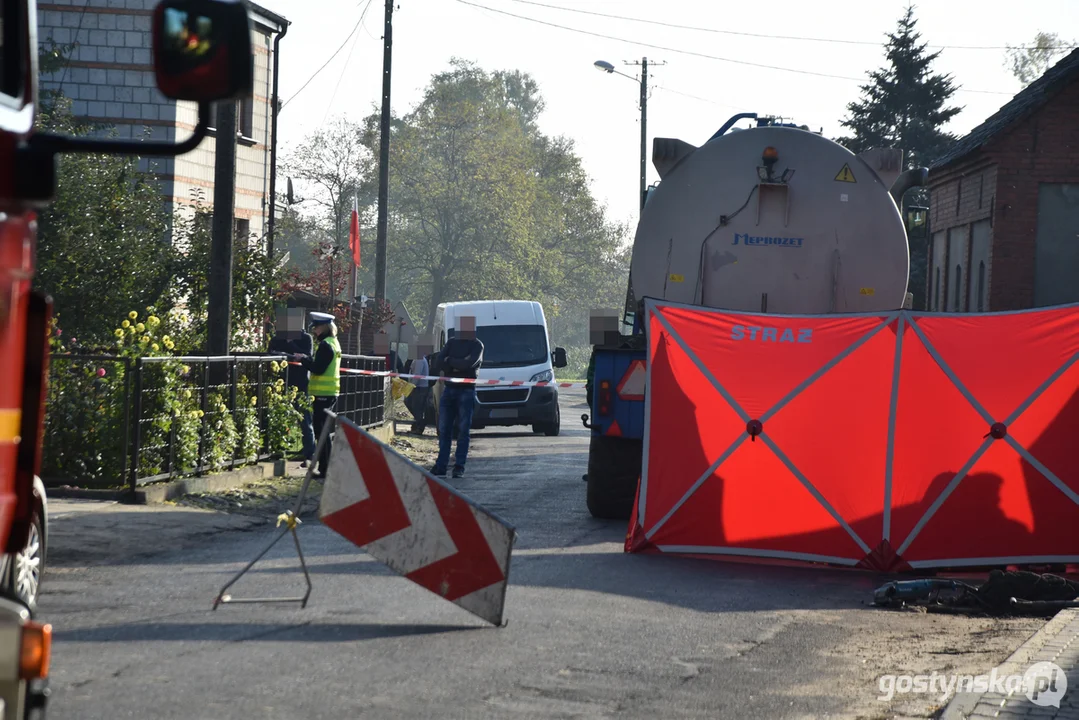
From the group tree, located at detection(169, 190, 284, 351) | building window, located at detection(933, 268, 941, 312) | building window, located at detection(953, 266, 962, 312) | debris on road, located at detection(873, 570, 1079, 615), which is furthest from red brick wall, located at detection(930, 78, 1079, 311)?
debris on road, located at detection(873, 570, 1079, 615)

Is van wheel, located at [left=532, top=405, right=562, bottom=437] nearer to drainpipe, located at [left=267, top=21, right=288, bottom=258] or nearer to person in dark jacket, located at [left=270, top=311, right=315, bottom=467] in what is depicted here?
drainpipe, located at [left=267, top=21, right=288, bottom=258]

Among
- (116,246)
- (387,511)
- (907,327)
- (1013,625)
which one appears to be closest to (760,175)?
(907,327)

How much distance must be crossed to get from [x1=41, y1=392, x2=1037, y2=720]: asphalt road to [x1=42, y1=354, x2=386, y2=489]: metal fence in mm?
2251

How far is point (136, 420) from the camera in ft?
42.3

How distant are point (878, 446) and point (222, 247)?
26.4 ft

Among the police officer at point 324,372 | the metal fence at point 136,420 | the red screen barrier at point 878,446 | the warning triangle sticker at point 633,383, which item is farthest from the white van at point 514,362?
the red screen barrier at point 878,446

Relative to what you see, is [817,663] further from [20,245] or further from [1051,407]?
[20,245]

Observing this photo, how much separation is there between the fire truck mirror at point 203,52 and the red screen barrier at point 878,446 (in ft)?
25.9

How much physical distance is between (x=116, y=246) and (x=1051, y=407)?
13.0 m

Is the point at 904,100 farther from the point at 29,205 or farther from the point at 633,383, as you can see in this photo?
the point at 29,205

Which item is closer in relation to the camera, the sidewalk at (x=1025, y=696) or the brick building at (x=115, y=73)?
the sidewalk at (x=1025, y=696)

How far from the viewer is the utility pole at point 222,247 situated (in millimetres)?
15820

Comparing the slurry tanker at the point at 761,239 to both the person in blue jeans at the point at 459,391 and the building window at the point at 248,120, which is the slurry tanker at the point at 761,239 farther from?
the building window at the point at 248,120

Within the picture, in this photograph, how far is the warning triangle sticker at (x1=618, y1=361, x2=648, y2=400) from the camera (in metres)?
13.0
